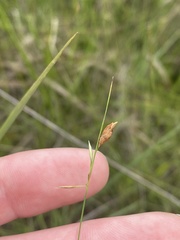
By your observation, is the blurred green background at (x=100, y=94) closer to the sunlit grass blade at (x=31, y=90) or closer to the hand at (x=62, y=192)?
the hand at (x=62, y=192)

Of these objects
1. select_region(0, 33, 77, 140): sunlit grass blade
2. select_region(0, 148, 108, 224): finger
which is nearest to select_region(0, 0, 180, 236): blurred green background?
select_region(0, 148, 108, 224): finger

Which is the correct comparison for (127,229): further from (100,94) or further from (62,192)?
(100,94)

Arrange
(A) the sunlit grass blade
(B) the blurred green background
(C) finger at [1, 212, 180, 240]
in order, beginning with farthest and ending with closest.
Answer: (B) the blurred green background, (C) finger at [1, 212, 180, 240], (A) the sunlit grass blade

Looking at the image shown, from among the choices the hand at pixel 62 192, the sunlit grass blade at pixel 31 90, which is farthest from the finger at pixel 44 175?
the sunlit grass blade at pixel 31 90

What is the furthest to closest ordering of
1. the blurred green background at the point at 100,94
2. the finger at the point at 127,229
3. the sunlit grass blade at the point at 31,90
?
the blurred green background at the point at 100,94 < the finger at the point at 127,229 < the sunlit grass blade at the point at 31,90

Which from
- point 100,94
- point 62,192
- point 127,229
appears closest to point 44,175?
point 62,192

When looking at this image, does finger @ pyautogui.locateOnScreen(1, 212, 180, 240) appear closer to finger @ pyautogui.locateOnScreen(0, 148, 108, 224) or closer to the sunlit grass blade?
finger @ pyautogui.locateOnScreen(0, 148, 108, 224)

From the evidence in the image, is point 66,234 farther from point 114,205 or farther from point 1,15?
point 1,15

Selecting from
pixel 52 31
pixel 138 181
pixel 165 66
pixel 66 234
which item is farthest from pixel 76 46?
pixel 66 234

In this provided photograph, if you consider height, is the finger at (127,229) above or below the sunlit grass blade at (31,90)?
below
